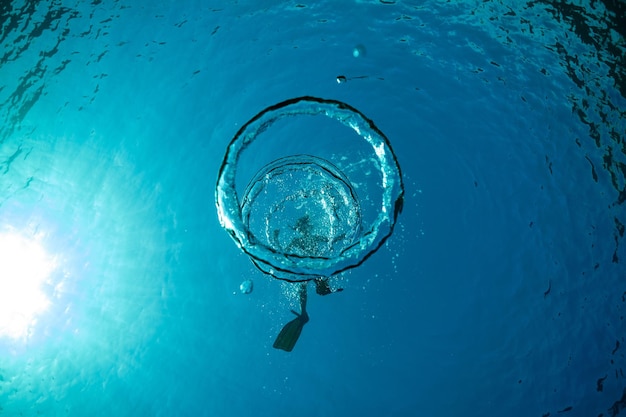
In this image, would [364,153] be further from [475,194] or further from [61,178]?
[61,178]

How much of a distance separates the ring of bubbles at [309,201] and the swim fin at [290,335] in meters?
1.75

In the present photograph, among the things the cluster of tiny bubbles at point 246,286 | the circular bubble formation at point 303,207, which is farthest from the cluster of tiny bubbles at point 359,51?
the cluster of tiny bubbles at point 246,286

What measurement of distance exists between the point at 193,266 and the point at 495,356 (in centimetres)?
1153

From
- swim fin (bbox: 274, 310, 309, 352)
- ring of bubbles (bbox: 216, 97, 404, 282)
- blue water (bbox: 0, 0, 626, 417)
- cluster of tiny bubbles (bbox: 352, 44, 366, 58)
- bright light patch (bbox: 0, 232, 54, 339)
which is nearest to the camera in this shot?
ring of bubbles (bbox: 216, 97, 404, 282)

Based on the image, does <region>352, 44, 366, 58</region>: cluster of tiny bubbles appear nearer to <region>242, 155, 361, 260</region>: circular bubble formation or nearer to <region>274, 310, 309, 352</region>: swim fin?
<region>242, 155, 361, 260</region>: circular bubble formation

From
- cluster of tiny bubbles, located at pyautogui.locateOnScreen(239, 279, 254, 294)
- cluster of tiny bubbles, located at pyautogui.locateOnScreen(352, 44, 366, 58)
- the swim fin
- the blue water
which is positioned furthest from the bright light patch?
cluster of tiny bubbles, located at pyautogui.locateOnScreen(352, 44, 366, 58)

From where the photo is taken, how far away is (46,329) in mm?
12852

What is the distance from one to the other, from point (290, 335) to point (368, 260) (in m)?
4.74

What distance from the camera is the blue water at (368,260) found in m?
9.03

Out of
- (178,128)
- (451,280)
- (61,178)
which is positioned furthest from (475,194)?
(61,178)

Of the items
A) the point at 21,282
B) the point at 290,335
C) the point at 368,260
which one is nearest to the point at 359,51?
the point at 368,260

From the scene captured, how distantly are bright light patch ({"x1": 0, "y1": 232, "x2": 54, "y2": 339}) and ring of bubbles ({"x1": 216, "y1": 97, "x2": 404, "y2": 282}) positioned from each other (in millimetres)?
8792

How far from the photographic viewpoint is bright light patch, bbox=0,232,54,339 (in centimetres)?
1211

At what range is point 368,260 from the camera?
1155cm
